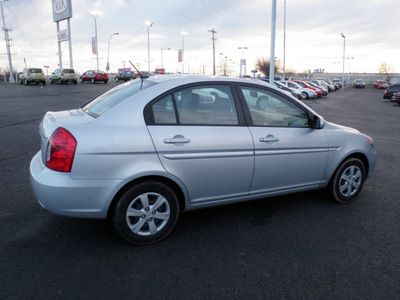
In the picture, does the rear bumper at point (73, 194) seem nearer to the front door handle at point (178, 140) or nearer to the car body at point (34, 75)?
the front door handle at point (178, 140)

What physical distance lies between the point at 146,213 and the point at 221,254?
0.79m

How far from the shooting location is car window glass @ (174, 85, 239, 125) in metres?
3.34

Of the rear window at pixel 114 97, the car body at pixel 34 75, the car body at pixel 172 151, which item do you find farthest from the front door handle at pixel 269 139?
the car body at pixel 34 75

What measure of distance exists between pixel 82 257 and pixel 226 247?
132 centimetres

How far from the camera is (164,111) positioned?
3238 millimetres

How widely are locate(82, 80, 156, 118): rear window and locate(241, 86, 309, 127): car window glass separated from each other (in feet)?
3.58

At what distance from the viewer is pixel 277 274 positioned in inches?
110

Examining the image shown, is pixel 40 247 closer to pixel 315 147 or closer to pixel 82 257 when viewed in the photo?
pixel 82 257

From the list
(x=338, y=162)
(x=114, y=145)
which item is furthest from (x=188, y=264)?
(x=338, y=162)

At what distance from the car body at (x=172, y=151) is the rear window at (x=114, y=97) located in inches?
0.9

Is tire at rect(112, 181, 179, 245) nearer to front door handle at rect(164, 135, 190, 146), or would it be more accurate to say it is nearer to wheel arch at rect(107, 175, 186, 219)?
wheel arch at rect(107, 175, 186, 219)

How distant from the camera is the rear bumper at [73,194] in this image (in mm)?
2918

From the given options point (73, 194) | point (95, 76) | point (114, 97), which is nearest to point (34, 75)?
point (95, 76)

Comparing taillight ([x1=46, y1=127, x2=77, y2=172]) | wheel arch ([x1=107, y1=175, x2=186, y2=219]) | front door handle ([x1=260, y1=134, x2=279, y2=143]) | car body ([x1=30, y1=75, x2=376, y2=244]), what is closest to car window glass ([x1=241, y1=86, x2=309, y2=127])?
car body ([x1=30, y1=75, x2=376, y2=244])
